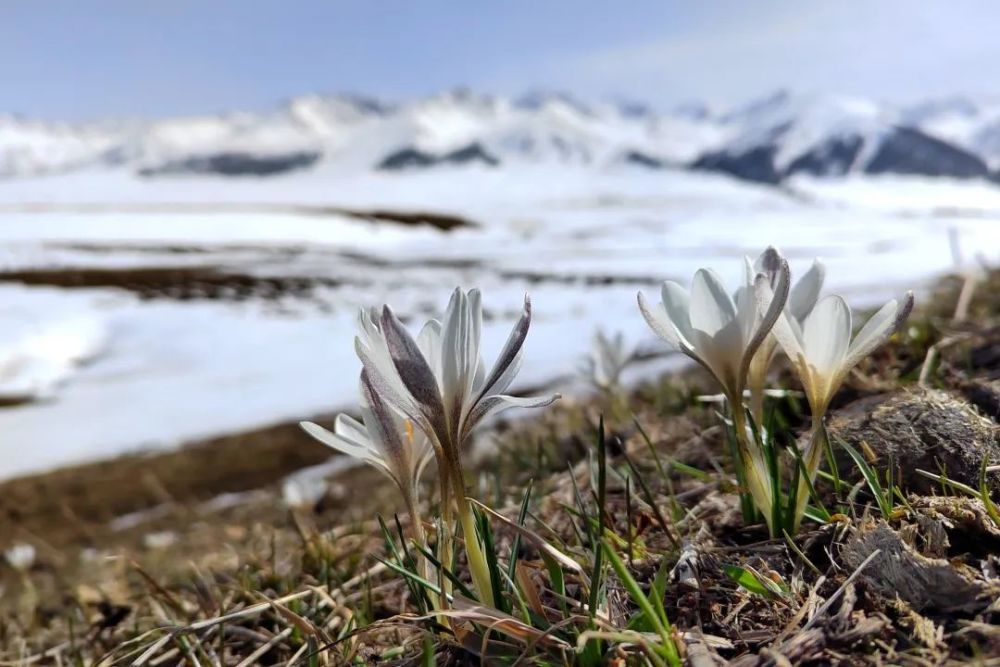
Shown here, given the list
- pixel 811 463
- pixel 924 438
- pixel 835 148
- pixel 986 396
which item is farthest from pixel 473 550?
pixel 835 148

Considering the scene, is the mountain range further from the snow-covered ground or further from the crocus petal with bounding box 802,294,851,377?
the crocus petal with bounding box 802,294,851,377

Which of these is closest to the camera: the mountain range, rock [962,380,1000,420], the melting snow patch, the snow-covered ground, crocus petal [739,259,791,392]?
crocus petal [739,259,791,392]

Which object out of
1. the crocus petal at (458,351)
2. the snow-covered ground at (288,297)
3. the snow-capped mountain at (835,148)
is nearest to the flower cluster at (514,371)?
the crocus petal at (458,351)

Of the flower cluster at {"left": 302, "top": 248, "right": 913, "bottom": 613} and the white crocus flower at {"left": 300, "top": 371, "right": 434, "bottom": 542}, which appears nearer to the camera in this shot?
the flower cluster at {"left": 302, "top": 248, "right": 913, "bottom": 613}

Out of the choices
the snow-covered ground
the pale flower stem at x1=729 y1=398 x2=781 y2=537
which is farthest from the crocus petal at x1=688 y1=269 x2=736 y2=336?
the snow-covered ground

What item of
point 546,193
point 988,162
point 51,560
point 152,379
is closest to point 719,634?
point 51,560

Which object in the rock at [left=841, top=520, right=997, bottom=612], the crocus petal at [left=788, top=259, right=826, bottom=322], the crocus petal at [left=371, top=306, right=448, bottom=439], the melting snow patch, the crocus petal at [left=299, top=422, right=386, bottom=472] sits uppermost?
the crocus petal at [left=788, top=259, right=826, bottom=322]

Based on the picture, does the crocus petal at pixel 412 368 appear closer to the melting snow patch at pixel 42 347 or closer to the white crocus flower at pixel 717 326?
the white crocus flower at pixel 717 326
